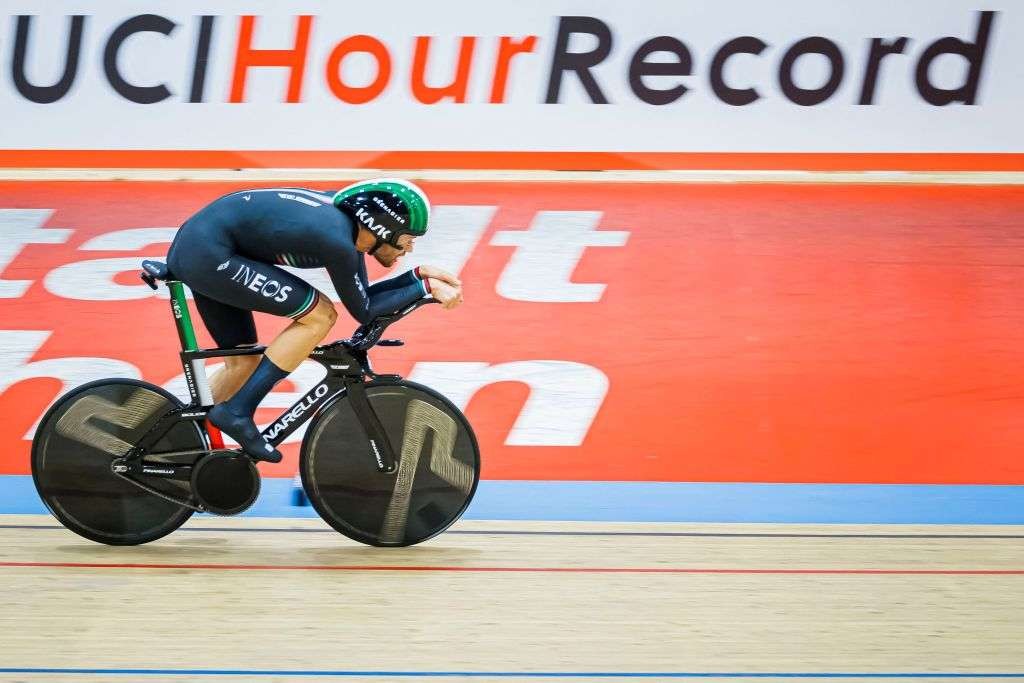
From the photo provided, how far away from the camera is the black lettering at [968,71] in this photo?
5.70 m

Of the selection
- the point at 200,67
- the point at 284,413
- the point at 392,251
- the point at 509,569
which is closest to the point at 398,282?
the point at 392,251

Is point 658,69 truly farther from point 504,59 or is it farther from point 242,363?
point 242,363

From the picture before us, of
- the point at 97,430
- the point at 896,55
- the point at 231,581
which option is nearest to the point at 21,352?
the point at 97,430

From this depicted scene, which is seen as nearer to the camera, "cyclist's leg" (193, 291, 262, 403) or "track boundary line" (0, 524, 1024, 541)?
"cyclist's leg" (193, 291, 262, 403)

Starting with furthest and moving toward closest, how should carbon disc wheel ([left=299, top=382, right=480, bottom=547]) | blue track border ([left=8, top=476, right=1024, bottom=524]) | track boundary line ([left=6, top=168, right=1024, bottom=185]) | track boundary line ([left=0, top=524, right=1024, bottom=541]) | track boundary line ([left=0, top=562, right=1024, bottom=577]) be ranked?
track boundary line ([left=6, top=168, right=1024, bottom=185])
blue track border ([left=8, top=476, right=1024, bottom=524])
track boundary line ([left=0, top=524, right=1024, bottom=541])
carbon disc wheel ([left=299, top=382, right=480, bottom=547])
track boundary line ([left=0, top=562, right=1024, bottom=577])

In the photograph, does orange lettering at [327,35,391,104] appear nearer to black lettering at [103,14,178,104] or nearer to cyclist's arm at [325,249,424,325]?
black lettering at [103,14,178,104]

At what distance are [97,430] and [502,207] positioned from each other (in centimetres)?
262

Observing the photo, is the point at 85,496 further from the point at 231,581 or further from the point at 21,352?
the point at 21,352

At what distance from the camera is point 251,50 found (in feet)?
18.6

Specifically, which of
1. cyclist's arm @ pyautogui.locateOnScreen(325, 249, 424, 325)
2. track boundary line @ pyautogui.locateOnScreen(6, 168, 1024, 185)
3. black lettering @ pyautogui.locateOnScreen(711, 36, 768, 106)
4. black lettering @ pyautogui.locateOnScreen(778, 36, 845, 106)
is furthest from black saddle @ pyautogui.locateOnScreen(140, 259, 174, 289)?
black lettering @ pyautogui.locateOnScreen(778, 36, 845, 106)

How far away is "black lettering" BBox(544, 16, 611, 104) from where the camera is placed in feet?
18.6

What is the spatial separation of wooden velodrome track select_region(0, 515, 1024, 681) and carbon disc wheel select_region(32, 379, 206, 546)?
9cm

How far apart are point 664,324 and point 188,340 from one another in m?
2.24

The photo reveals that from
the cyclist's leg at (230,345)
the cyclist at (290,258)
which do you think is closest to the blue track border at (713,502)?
A: the cyclist's leg at (230,345)
